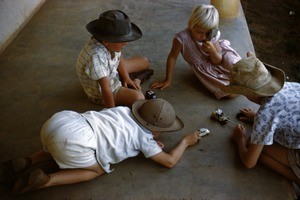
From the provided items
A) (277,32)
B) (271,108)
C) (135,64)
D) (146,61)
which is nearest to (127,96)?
(135,64)

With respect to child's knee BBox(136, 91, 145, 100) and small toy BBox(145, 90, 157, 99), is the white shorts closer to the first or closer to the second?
child's knee BBox(136, 91, 145, 100)

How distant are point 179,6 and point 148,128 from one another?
8.71 ft

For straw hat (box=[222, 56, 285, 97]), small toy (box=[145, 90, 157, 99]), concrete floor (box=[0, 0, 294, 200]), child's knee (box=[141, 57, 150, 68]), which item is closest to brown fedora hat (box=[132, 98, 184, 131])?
concrete floor (box=[0, 0, 294, 200])

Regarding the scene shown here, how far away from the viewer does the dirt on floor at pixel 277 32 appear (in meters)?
4.41

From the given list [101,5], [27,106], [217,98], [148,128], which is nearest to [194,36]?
[217,98]

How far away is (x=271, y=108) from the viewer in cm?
212

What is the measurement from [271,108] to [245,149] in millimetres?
393

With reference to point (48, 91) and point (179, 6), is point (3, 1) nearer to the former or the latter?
point (48, 91)

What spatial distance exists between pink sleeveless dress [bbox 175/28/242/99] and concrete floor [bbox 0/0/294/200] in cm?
11

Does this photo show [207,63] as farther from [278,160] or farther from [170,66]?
[278,160]

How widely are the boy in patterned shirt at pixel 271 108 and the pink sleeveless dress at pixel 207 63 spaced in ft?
2.17

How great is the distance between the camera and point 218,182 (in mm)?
2242

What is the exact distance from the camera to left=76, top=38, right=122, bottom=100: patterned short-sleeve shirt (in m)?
2.48

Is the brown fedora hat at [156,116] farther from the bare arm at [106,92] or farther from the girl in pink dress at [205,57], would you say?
the girl in pink dress at [205,57]
